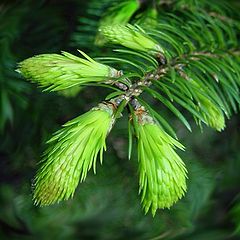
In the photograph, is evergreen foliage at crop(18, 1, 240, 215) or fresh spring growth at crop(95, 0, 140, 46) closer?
evergreen foliage at crop(18, 1, 240, 215)

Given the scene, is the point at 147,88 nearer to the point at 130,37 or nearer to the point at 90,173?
the point at 130,37

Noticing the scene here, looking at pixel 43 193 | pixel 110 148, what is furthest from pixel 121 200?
pixel 43 193

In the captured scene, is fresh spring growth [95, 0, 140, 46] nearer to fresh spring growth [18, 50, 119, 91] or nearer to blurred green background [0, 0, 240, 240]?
blurred green background [0, 0, 240, 240]

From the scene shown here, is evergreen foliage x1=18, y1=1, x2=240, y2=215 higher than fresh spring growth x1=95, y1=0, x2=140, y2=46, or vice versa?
fresh spring growth x1=95, y1=0, x2=140, y2=46

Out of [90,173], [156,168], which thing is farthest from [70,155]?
[90,173]

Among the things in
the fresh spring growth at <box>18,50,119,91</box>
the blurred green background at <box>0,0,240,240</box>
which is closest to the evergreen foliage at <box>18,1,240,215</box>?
the fresh spring growth at <box>18,50,119,91</box>

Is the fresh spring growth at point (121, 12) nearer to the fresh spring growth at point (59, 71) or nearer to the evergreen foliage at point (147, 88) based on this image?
the evergreen foliage at point (147, 88)

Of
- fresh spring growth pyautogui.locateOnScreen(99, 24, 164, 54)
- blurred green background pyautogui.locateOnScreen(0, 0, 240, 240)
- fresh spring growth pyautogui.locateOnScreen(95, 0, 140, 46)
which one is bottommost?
blurred green background pyautogui.locateOnScreen(0, 0, 240, 240)
